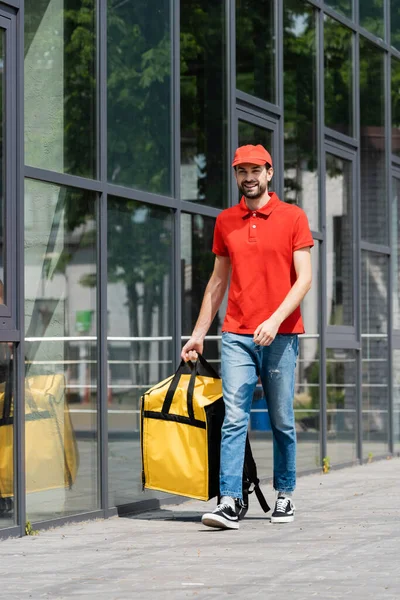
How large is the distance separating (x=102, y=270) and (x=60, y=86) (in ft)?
3.66

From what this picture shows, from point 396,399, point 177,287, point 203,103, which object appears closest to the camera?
point 177,287

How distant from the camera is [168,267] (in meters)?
9.40

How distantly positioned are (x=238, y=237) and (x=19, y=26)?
1.66 meters

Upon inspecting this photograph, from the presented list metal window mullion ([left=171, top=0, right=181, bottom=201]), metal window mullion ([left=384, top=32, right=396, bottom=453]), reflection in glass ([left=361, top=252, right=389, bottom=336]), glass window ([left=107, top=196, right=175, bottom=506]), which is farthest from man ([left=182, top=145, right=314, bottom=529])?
metal window mullion ([left=384, top=32, right=396, bottom=453])

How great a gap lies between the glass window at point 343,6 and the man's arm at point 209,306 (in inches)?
204

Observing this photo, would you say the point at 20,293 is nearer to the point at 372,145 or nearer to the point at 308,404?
the point at 308,404

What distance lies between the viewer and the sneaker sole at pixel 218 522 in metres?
7.64

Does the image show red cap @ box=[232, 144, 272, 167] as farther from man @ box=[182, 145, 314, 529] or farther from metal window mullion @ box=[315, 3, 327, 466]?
metal window mullion @ box=[315, 3, 327, 466]

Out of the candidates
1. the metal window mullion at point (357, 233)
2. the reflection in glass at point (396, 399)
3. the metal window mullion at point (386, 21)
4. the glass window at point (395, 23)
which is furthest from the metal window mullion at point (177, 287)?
the glass window at point (395, 23)

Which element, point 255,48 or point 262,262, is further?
point 255,48

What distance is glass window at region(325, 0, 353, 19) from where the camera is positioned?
1289 cm

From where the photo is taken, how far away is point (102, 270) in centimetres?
844

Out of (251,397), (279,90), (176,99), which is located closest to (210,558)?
(251,397)

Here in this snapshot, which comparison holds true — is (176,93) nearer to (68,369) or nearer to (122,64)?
(122,64)
